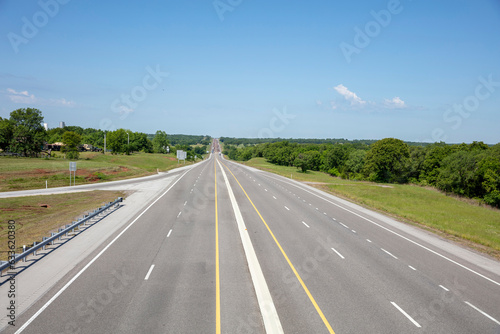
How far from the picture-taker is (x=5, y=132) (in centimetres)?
8044

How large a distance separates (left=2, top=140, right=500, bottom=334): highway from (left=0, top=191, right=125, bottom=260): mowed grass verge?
497 centimetres

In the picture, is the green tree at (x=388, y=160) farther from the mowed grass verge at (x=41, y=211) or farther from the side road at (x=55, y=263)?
the side road at (x=55, y=263)

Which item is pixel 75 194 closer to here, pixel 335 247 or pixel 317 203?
pixel 317 203

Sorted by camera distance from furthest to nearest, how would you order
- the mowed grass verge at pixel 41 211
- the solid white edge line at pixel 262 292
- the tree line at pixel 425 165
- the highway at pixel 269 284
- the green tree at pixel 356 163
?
1. the green tree at pixel 356 163
2. the tree line at pixel 425 165
3. the mowed grass verge at pixel 41 211
4. the highway at pixel 269 284
5. the solid white edge line at pixel 262 292

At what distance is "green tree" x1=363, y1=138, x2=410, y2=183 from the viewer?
275 feet

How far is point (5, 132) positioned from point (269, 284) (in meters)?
97.4

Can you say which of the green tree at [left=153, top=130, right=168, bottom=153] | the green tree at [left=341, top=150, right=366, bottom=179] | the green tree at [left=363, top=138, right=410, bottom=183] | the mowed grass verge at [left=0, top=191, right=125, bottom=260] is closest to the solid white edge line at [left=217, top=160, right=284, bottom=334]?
the mowed grass verge at [left=0, top=191, right=125, bottom=260]

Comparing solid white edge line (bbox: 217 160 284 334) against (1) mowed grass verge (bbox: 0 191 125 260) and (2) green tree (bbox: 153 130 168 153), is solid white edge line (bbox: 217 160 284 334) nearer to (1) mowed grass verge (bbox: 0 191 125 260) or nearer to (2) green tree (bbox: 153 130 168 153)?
(1) mowed grass verge (bbox: 0 191 125 260)

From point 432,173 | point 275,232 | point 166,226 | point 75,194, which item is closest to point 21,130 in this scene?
point 75,194

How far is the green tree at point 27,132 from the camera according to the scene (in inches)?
3194

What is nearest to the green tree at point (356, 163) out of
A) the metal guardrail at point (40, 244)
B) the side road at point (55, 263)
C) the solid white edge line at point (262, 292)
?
the side road at point (55, 263)

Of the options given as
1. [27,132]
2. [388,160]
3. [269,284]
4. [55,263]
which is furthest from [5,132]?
[388,160]

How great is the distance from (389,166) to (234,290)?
87.0 metres

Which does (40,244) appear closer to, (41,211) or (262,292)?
(262,292)
